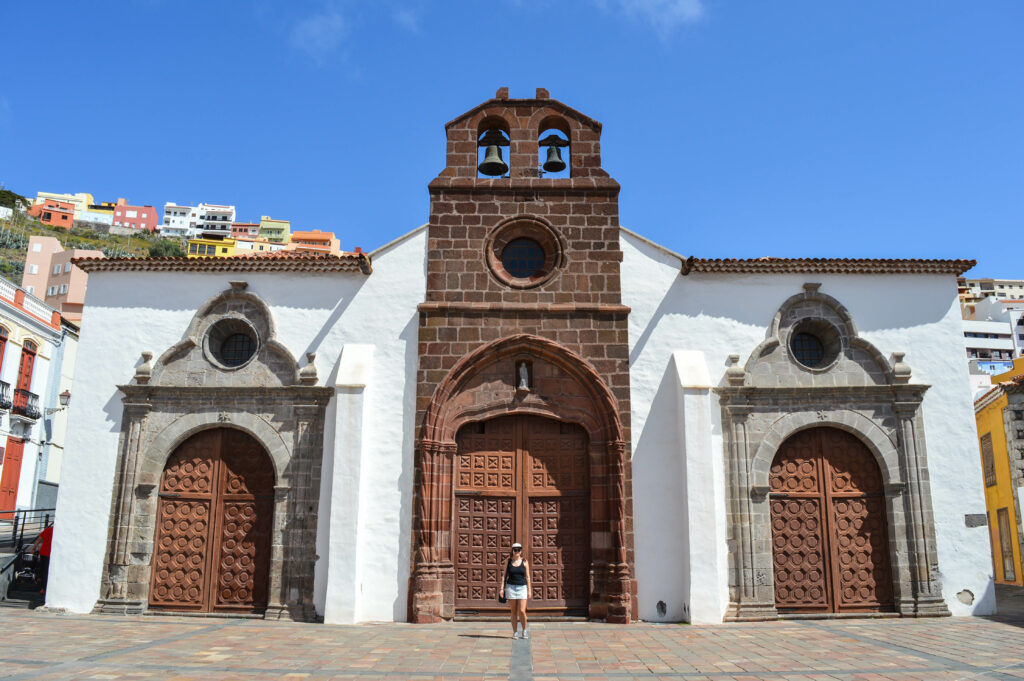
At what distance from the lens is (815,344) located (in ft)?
43.7

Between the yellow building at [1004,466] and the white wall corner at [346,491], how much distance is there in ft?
43.6

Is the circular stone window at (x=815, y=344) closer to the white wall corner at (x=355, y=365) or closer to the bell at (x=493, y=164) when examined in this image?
the bell at (x=493, y=164)

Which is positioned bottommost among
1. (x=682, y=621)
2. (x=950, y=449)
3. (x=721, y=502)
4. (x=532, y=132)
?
(x=682, y=621)

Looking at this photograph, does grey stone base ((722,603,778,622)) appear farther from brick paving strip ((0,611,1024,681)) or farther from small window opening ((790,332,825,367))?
small window opening ((790,332,825,367))

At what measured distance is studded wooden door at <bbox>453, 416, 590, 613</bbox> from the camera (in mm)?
12094

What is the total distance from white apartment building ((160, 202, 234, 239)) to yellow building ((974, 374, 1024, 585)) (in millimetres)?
111941

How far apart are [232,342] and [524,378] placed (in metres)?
5.23

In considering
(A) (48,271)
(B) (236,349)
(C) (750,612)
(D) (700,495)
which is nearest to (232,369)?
(B) (236,349)

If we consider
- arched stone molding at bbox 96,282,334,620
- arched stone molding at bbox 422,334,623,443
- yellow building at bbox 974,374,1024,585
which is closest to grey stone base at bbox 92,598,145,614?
arched stone molding at bbox 96,282,334,620

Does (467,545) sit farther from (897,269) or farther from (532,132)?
(897,269)

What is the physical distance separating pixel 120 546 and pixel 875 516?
12.2 meters

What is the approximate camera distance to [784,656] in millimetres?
8656

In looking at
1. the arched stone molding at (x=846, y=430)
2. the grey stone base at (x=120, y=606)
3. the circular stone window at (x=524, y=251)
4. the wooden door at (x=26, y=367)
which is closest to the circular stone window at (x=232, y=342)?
the grey stone base at (x=120, y=606)

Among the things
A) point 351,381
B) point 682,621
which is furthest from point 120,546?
point 682,621
